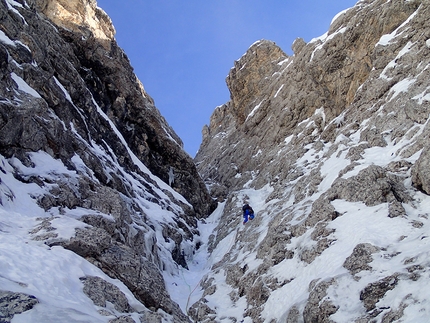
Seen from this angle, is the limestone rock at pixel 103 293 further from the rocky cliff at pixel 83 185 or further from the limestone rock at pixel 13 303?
the limestone rock at pixel 13 303

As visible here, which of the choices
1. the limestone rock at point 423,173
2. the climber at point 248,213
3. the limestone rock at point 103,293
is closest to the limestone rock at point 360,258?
the limestone rock at point 423,173

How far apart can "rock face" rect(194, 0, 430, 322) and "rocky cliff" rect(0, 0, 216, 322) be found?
12.3 ft

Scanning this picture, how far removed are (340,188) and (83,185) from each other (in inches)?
461

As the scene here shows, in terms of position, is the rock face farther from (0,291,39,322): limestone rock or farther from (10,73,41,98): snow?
(10,73,41,98): snow

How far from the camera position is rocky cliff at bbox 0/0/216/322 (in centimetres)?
905

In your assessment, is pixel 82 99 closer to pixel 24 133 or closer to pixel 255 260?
pixel 24 133

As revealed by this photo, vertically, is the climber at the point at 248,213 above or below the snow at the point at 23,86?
below

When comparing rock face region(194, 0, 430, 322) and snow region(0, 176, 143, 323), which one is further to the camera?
rock face region(194, 0, 430, 322)

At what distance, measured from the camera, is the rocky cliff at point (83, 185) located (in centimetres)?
905

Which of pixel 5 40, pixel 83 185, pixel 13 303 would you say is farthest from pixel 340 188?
pixel 5 40

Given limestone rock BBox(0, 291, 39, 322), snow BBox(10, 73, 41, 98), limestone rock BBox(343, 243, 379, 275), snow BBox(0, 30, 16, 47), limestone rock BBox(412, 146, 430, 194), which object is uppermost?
snow BBox(0, 30, 16, 47)

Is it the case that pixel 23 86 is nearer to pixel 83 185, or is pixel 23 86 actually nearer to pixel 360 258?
pixel 83 185

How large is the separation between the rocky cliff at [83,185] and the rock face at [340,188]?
3.73m

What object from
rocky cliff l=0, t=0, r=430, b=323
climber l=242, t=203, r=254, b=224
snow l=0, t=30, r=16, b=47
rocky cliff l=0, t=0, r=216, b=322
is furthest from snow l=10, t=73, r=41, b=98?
climber l=242, t=203, r=254, b=224
